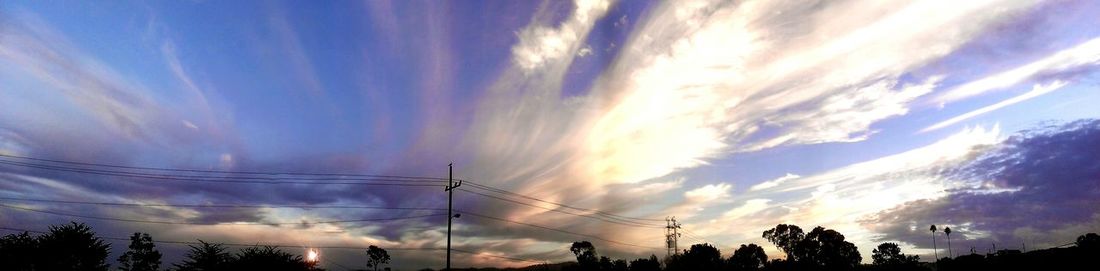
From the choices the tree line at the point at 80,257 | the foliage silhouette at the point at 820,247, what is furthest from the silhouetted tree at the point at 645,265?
the tree line at the point at 80,257

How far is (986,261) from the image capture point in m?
106

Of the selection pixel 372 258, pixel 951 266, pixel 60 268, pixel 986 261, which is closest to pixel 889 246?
pixel 951 266

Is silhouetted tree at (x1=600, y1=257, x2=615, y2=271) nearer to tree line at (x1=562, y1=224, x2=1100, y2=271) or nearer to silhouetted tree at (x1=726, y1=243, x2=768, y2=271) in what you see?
tree line at (x1=562, y1=224, x2=1100, y2=271)

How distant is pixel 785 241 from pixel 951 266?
4812cm

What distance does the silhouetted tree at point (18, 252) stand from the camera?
54.8 metres

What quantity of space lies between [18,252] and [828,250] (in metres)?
163

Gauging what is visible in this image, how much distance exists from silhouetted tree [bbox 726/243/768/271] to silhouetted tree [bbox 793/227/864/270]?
932cm

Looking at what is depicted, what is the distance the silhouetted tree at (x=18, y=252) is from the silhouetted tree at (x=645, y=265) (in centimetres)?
9865

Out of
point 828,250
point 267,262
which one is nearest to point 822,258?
point 828,250

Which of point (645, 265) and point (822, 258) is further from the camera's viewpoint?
point (822, 258)

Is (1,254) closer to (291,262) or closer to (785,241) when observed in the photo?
(291,262)

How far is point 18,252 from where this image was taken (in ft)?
188

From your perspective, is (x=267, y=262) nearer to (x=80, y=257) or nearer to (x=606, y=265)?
(x=80, y=257)

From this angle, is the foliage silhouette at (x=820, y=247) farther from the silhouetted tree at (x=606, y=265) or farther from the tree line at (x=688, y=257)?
the silhouetted tree at (x=606, y=265)
